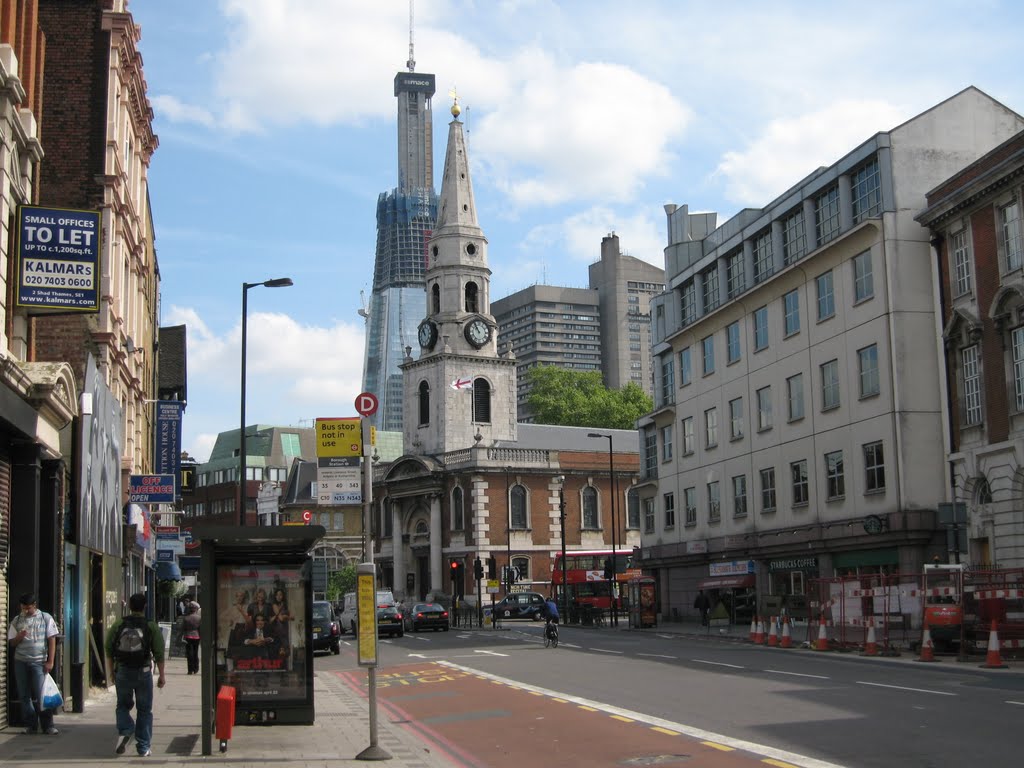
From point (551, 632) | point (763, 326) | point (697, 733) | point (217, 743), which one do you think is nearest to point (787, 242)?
point (763, 326)

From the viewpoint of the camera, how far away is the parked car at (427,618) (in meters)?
55.3

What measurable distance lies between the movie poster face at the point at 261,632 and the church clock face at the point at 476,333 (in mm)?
73338

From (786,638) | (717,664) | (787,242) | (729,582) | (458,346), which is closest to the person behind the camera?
(717,664)

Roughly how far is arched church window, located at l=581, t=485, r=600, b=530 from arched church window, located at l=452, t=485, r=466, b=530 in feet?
29.4

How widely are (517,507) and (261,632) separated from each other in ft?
235

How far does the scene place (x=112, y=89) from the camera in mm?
27750

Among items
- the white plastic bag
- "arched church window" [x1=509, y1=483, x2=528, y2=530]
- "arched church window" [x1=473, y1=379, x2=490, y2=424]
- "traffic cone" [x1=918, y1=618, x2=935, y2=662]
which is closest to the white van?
"traffic cone" [x1=918, y1=618, x2=935, y2=662]

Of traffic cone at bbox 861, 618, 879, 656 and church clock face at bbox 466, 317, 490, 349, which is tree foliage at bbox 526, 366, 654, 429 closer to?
church clock face at bbox 466, 317, 490, 349

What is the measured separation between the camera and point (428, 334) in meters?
90.2

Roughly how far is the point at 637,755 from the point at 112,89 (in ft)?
66.3

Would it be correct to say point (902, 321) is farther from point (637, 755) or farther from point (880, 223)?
point (637, 755)

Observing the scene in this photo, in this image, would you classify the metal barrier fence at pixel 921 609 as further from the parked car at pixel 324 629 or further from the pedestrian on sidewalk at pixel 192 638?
the pedestrian on sidewalk at pixel 192 638

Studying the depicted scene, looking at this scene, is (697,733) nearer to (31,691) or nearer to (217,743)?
(217,743)

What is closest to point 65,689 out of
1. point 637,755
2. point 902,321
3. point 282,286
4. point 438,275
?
point 637,755
